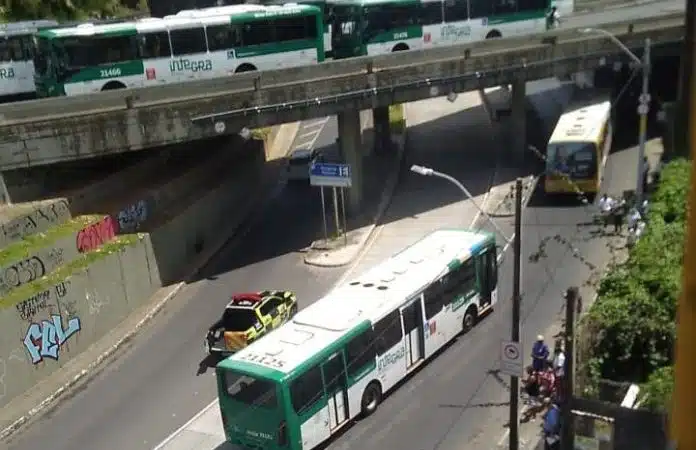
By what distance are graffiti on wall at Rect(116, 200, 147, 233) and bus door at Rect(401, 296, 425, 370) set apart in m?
13.0

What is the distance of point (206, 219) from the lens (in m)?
33.6

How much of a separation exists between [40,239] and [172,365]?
6.45 m

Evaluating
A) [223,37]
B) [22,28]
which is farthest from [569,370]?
[22,28]

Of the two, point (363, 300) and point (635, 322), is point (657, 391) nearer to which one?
point (635, 322)

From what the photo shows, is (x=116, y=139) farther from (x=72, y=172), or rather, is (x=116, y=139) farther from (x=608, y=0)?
(x=608, y=0)

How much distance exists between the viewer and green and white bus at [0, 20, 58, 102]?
3266 centimetres

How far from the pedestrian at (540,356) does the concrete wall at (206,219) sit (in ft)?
50.8

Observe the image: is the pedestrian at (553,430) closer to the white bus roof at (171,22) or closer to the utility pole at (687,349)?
the utility pole at (687,349)

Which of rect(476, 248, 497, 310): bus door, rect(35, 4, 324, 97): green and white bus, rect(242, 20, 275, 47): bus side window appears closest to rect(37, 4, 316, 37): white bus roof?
rect(35, 4, 324, 97): green and white bus

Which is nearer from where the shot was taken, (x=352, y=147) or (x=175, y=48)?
(x=175, y=48)

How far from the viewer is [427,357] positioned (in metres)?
22.2

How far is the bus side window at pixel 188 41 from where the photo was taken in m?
31.8

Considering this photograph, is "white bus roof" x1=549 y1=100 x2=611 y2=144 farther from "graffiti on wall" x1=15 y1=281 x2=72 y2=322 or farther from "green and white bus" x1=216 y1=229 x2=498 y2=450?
"graffiti on wall" x1=15 y1=281 x2=72 y2=322

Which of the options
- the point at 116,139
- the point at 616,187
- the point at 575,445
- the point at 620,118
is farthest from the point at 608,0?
the point at 575,445
